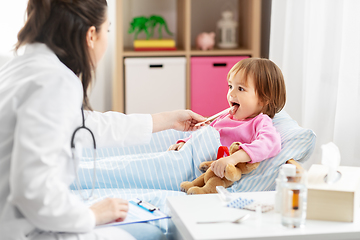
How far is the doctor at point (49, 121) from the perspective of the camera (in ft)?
3.15

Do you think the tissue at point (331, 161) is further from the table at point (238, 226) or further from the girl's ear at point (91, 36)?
the girl's ear at point (91, 36)

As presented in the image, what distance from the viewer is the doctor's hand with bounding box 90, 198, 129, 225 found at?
3.61 feet

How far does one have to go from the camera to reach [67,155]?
3.48 ft

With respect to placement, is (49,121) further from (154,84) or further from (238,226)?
(154,84)

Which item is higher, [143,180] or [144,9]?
[144,9]

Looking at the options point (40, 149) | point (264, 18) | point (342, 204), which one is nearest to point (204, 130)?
point (342, 204)

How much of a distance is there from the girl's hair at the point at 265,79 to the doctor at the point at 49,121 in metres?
0.69

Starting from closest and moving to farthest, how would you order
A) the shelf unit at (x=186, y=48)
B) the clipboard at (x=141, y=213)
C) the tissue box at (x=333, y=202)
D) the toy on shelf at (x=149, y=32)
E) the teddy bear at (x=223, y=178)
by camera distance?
1. the tissue box at (x=333, y=202)
2. the clipboard at (x=141, y=213)
3. the teddy bear at (x=223, y=178)
4. the shelf unit at (x=186, y=48)
5. the toy on shelf at (x=149, y=32)

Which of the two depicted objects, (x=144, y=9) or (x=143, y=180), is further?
(x=144, y=9)

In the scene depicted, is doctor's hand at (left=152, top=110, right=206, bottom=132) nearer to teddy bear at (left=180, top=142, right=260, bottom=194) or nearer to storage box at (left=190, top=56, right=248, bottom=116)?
teddy bear at (left=180, top=142, right=260, bottom=194)

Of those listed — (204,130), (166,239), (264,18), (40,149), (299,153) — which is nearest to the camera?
(40,149)

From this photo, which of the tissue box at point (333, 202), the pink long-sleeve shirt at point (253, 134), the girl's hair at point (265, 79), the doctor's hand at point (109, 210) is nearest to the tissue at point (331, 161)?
the tissue box at point (333, 202)

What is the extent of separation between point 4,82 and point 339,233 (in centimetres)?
83

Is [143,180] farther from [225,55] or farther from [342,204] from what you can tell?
[225,55]
